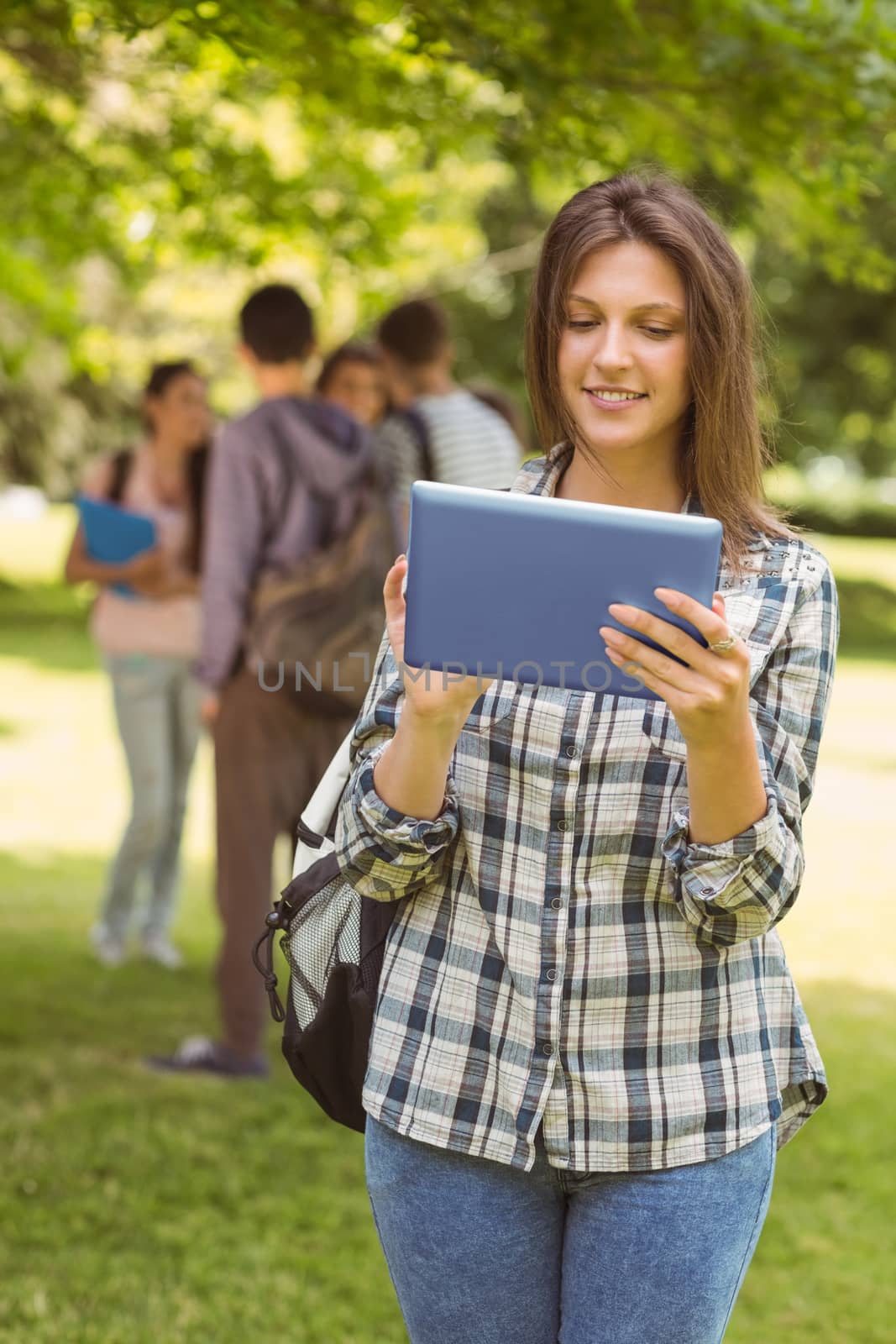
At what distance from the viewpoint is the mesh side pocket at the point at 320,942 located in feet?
6.49

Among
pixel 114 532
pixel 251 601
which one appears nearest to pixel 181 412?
pixel 114 532

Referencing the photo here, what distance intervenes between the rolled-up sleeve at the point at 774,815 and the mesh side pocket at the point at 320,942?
46cm

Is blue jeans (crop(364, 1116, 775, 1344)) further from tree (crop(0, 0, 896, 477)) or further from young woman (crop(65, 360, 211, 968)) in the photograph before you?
young woman (crop(65, 360, 211, 968))

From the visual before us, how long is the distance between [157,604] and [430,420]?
153 cm

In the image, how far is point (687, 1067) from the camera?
5.85 ft

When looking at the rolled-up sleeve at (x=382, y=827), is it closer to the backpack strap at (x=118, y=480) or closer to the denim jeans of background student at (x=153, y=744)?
the denim jeans of background student at (x=153, y=744)

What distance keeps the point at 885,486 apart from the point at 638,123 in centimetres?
4675

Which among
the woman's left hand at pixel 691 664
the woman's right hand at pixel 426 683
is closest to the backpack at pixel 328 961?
the woman's right hand at pixel 426 683

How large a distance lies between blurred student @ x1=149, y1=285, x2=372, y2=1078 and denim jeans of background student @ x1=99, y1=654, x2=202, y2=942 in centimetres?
118

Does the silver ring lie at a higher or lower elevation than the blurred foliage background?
lower

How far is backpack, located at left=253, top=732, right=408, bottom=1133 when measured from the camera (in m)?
1.95

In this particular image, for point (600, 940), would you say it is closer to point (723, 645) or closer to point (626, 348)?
point (723, 645)

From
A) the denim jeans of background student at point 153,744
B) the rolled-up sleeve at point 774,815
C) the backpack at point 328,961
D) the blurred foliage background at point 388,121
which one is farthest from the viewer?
the denim jeans of background student at point 153,744

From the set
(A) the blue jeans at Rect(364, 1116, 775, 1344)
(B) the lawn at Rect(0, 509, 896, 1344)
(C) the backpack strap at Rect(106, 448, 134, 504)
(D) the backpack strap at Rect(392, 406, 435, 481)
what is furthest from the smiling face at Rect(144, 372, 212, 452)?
(A) the blue jeans at Rect(364, 1116, 775, 1344)
